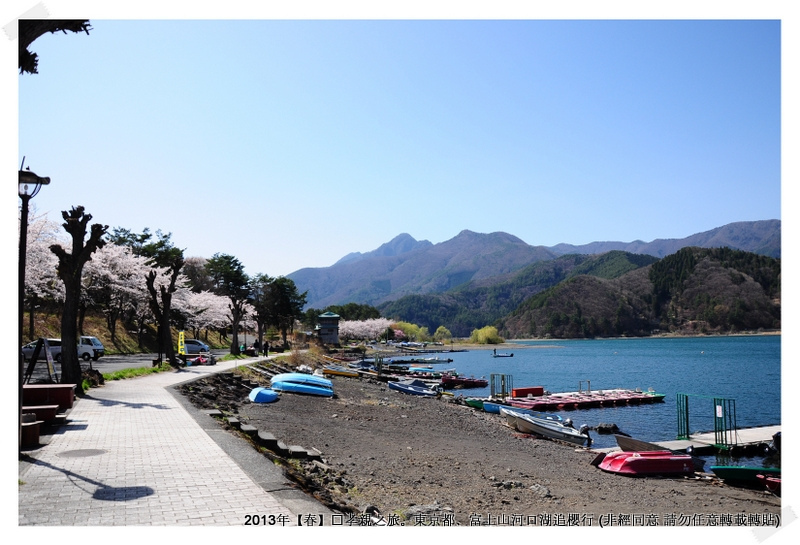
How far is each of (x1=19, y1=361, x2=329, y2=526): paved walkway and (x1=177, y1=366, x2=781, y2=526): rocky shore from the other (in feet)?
2.99

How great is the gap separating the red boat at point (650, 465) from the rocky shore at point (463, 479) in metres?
0.35

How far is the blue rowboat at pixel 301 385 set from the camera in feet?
90.4

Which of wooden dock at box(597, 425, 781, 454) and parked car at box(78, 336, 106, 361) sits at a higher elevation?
parked car at box(78, 336, 106, 361)

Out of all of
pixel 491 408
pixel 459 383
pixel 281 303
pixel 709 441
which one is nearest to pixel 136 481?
pixel 709 441

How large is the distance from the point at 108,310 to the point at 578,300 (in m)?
172

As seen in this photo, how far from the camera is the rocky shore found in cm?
863

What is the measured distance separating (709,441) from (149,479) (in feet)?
65.1

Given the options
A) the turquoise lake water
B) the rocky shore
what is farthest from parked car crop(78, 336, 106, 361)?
the turquoise lake water

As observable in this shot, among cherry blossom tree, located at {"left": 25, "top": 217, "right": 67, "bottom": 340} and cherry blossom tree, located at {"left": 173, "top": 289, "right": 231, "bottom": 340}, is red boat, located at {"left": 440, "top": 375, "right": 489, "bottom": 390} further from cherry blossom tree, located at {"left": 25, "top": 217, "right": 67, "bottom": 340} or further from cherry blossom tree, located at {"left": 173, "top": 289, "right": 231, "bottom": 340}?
cherry blossom tree, located at {"left": 25, "top": 217, "right": 67, "bottom": 340}

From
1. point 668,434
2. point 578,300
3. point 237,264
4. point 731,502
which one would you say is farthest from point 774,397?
point 578,300

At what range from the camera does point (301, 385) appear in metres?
28.0

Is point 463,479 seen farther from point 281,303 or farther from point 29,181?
point 281,303
